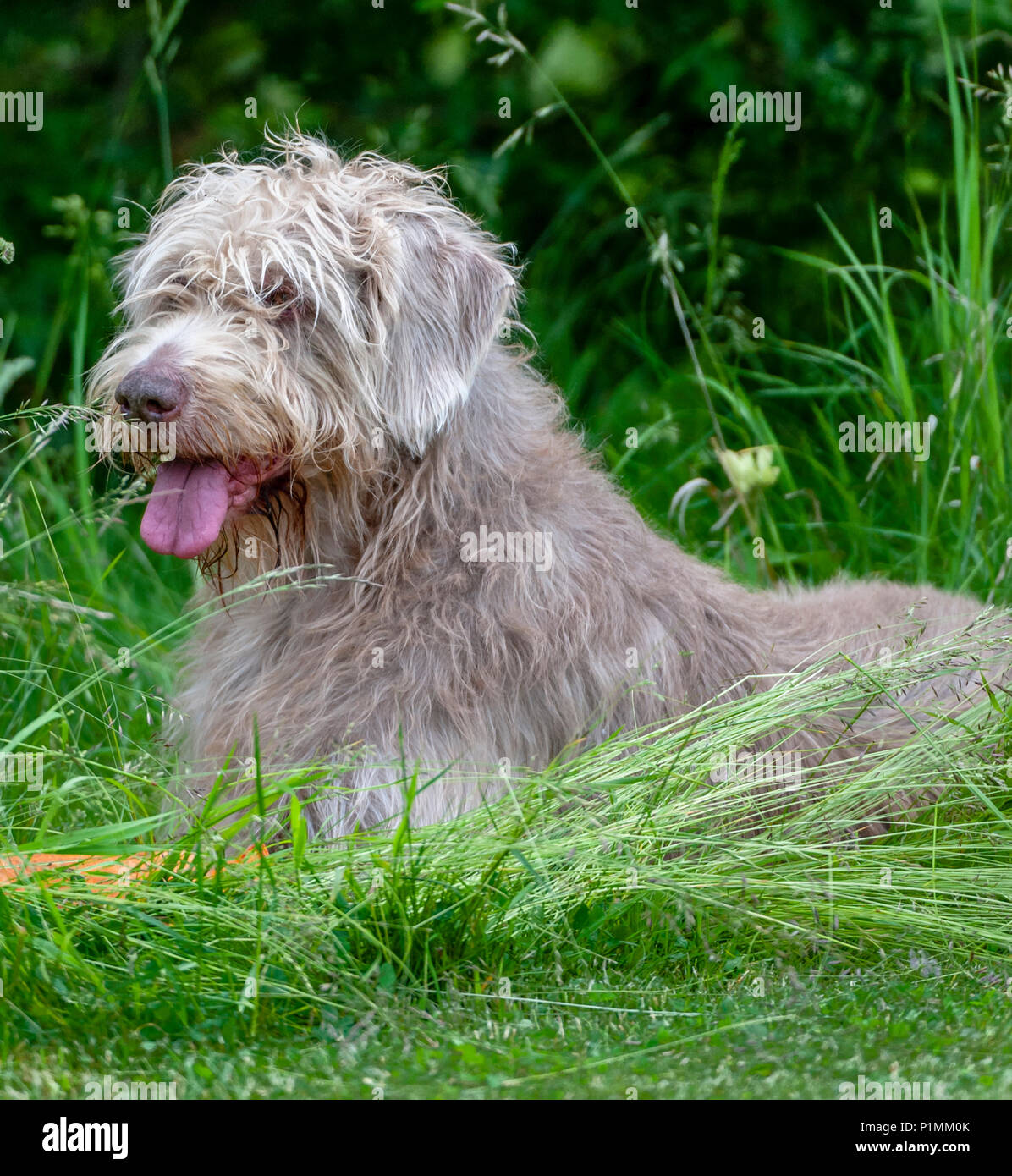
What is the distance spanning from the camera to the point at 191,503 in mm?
3566

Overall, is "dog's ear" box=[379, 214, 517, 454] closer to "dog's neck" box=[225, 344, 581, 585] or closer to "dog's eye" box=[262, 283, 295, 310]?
"dog's neck" box=[225, 344, 581, 585]

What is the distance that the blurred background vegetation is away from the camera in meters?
6.43

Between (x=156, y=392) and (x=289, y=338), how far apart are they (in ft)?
1.31

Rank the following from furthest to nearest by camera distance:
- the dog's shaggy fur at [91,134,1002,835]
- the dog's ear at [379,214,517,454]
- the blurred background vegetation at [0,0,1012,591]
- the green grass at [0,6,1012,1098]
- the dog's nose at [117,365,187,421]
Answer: the blurred background vegetation at [0,0,1012,591]
the dog's ear at [379,214,517,454]
the dog's shaggy fur at [91,134,1002,835]
the dog's nose at [117,365,187,421]
the green grass at [0,6,1012,1098]

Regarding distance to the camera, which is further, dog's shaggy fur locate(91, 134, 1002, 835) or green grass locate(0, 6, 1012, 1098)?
dog's shaggy fur locate(91, 134, 1002, 835)

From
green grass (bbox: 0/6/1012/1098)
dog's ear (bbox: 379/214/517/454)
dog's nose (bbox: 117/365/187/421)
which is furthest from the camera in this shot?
dog's ear (bbox: 379/214/517/454)

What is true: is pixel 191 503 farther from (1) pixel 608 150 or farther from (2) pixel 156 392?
(1) pixel 608 150

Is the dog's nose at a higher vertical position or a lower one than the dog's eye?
lower

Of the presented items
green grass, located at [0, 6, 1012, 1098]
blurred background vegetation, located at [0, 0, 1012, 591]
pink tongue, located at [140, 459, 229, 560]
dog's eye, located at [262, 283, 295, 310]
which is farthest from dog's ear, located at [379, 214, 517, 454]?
blurred background vegetation, located at [0, 0, 1012, 591]

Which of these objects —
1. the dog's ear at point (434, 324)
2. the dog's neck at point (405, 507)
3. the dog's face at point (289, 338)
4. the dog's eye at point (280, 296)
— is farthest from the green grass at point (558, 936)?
the dog's ear at point (434, 324)

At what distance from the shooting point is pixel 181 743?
4.06 meters

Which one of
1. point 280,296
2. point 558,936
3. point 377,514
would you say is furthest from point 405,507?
point 558,936

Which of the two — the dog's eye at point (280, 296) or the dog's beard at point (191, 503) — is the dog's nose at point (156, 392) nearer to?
the dog's beard at point (191, 503)

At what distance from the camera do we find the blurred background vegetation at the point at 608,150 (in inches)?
253
